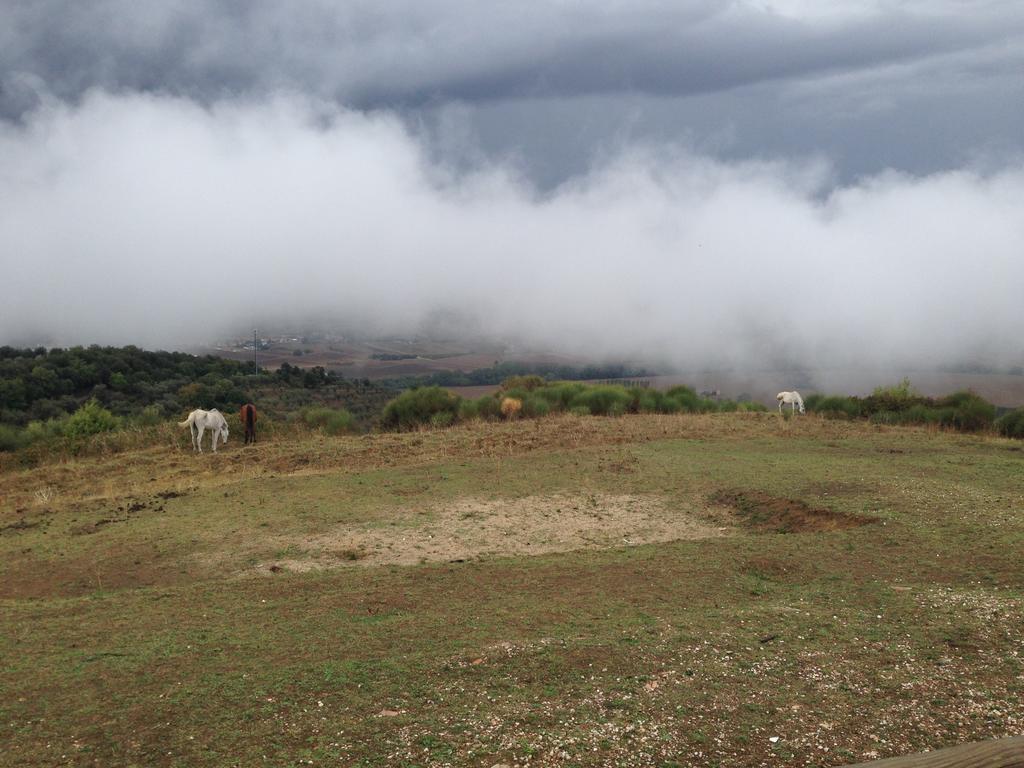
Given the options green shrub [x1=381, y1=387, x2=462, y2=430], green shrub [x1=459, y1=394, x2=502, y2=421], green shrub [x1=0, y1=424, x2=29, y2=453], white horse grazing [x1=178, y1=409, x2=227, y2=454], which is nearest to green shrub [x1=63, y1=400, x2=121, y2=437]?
green shrub [x1=0, y1=424, x2=29, y2=453]

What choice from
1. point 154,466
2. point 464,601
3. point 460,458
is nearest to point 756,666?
point 464,601

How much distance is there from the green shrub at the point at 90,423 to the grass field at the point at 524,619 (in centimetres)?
976

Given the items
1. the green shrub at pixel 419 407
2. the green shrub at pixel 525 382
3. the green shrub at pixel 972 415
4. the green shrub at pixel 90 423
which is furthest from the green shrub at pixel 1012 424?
the green shrub at pixel 90 423

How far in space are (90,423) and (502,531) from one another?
1764 cm

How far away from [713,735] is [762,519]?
7.03 m

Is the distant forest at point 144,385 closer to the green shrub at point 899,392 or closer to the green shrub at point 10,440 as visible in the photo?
the green shrub at point 10,440

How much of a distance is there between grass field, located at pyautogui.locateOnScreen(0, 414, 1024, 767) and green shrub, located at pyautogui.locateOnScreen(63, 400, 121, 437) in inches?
384

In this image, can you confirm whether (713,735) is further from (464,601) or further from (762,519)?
(762,519)

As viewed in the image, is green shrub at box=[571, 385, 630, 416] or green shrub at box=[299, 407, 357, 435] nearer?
green shrub at box=[299, 407, 357, 435]

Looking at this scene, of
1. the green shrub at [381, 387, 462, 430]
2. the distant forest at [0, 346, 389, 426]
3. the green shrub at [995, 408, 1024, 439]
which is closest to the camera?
the green shrub at [995, 408, 1024, 439]

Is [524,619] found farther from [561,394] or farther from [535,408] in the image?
[561,394]

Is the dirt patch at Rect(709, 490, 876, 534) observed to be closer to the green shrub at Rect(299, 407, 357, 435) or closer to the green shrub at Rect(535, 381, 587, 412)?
the green shrub at Rect(299, 407, 357, 435)

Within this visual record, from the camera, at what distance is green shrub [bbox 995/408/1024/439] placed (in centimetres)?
2175

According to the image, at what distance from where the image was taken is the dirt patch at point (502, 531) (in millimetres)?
9586
